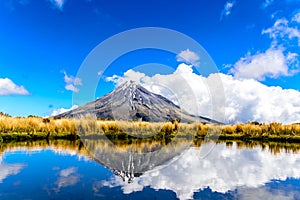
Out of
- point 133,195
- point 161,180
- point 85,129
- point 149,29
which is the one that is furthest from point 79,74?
point 133,195

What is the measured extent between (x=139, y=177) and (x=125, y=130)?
36.1 feet

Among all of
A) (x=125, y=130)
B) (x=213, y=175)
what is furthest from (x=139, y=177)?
(x=125, y=130)

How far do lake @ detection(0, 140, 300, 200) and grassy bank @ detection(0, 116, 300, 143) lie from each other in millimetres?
4436

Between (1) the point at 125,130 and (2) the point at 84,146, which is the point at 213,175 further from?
(1) the point at 125,130

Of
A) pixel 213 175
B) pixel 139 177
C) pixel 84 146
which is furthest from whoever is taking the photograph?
pixel 84 146

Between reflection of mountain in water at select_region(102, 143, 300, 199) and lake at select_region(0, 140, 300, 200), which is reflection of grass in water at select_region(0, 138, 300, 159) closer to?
lake at select_region(0, 140, 300, 200)

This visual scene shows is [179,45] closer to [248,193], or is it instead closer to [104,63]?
[104,63]

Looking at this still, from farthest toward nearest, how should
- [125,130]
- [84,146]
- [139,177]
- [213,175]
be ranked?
[125,130]
[84,146]
[213,175]
[139,177]

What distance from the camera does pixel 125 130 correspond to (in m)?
17.7

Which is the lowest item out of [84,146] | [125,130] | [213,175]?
[213,175]

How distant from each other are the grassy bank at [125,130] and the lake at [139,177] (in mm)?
4436

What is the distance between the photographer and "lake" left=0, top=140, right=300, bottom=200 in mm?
5449

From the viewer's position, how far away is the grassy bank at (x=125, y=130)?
14211 millimetres

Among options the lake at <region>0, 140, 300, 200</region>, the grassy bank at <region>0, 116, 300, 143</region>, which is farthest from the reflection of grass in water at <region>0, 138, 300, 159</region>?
the grassy bank at <region>0, 116, 300, 143</region>
